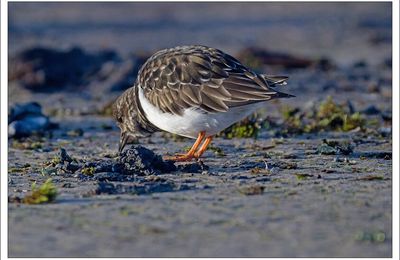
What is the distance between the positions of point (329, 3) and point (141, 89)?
86.5ft

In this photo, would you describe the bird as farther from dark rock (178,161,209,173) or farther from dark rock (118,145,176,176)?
dark rock (118,145,176,176)

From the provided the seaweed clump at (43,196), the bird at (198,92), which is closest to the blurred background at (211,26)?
the bird at (198,92)

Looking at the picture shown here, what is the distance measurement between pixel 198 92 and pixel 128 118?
4.30 feet

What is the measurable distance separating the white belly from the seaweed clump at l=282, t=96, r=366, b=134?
2092 millimetres

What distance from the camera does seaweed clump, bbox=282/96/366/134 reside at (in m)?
10.1

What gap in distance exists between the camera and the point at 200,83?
7938 millimetres

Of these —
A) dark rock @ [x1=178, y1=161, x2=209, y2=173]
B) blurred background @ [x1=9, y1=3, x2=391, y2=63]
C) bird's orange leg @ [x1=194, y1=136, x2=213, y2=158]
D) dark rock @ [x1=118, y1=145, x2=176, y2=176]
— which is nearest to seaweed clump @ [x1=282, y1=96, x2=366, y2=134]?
bird's orange leg @ [x1=194, y1=136, x2=213, y2=158]

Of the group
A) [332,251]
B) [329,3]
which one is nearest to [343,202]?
[332,251]

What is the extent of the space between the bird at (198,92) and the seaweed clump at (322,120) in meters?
2.00

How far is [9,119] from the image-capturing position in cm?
1040

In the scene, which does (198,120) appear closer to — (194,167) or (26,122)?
(194,167)

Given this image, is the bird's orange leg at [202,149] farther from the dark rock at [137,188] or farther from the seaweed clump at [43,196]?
the seaweed clump at [43,196]

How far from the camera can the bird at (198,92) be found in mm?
7758

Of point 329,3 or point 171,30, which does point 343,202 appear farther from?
point 329,3
